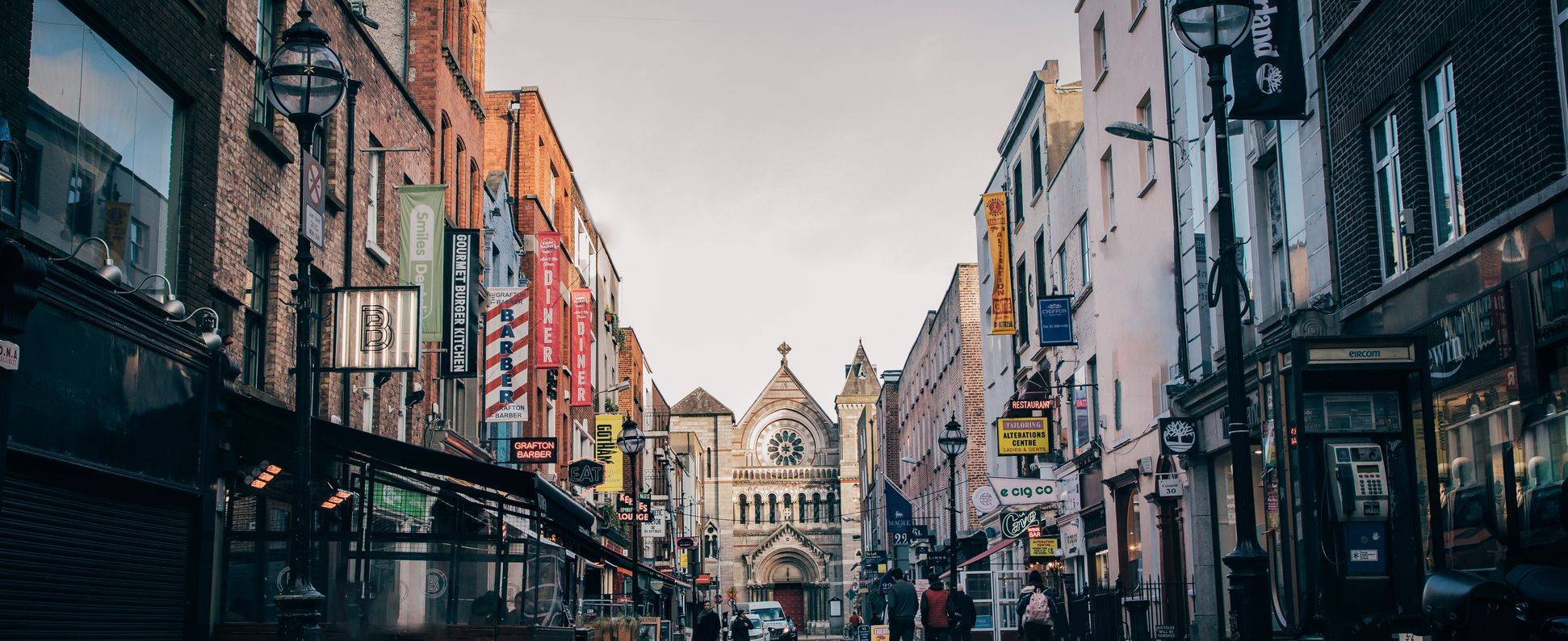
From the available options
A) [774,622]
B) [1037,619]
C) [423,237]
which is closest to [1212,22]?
[1037,619]

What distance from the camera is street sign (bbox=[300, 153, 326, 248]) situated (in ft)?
36.1

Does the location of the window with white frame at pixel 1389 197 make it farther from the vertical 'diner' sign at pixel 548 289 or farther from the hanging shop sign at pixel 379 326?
the vertical 'diner' sign at pixel 548 289

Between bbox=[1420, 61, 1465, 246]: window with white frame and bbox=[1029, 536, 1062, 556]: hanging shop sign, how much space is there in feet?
67.3

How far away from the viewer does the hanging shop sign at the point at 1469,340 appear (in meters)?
11.6

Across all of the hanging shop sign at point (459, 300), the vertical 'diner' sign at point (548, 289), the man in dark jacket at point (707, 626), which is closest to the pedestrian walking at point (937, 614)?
the man in dark jacket at point (707, 626)

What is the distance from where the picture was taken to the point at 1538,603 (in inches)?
356

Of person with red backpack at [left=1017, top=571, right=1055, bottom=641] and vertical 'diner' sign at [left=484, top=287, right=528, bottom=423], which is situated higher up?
vertical 'diner' sign at [left=484, top=287, right=528, bottom=423]

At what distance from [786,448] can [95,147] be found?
97.0 meters

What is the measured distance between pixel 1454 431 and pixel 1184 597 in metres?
8.81

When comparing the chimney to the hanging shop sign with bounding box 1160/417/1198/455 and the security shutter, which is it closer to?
the hanging shop sign with bounding box 1160/417/1198/455

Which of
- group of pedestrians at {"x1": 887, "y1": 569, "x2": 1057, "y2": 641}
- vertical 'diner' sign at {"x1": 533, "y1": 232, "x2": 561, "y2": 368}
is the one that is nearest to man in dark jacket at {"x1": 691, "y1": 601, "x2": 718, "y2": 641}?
group of pedestrians at {"x1": 887, "y1": 569, "x2": 1057, "y2": 641}

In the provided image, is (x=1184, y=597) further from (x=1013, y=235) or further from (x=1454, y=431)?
(x=1013, y=235)

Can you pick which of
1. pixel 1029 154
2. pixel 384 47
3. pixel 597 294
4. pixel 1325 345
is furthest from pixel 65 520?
pixel 597 294

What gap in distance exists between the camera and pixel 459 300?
82.1ft
